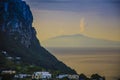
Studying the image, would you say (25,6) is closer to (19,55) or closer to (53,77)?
(19,55)

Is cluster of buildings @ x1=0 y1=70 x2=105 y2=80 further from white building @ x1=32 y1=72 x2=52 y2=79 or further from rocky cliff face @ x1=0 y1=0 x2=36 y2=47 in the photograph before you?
rocky cliff face @ x1=0 y1=0 x2=36 y2=47

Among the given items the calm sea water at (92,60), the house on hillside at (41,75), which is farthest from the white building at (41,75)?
the calm sea water at (92,60)

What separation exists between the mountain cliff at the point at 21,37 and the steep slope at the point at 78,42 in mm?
123

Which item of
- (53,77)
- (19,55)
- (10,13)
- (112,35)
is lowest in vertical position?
(53,77)

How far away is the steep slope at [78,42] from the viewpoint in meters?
3.15

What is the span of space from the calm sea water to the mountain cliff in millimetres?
71

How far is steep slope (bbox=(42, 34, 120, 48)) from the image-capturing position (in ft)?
10.3

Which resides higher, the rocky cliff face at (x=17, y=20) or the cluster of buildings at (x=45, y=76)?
the rocky cliff face at (x=17, y=20)

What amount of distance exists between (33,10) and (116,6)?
0.88m

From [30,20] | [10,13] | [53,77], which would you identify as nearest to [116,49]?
[53,77]

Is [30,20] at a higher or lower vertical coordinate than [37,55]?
higher

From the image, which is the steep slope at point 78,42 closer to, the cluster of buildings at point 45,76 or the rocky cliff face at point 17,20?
the rocky cliff face at point 17,20

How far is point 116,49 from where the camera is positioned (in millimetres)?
3225

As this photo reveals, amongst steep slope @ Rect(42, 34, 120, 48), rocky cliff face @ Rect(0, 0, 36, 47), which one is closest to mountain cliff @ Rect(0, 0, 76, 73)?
rocky cliff face @ Rect(0, 0, 36, 47)
